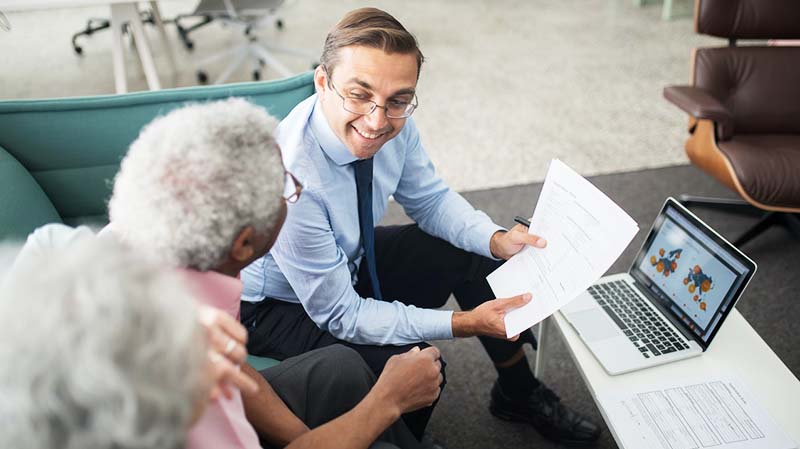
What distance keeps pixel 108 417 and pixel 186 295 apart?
5.2 inches

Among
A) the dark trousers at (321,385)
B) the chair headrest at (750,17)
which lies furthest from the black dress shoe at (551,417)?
the chair headrest at (750,17)

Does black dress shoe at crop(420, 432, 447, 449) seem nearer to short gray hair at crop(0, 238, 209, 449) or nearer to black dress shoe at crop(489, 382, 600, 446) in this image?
black dress shoe at crop(489, 382, 600, 446)

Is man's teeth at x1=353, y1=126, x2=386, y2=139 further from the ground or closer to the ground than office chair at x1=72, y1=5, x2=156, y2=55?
further from the ground

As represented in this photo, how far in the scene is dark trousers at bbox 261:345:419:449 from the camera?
1.10 metres

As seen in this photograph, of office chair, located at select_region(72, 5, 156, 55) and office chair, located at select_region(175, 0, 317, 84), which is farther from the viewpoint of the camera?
office chair, located at select_region(72, 5, 156, 55)

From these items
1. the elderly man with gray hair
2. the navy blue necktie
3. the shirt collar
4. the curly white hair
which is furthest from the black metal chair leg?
the curly white hair

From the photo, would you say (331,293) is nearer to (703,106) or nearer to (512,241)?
(512,241)

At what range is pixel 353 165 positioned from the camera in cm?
130

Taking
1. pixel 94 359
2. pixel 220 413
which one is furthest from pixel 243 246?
pixel 94 359

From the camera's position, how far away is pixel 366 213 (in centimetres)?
135

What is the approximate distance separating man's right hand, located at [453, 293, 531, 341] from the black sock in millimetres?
292

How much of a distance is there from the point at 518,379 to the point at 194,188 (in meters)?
1.05

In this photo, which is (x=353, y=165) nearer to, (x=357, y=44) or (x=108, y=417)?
(x=357, y=44)

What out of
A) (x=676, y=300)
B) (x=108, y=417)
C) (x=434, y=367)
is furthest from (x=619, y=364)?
(x=108, y=417)
